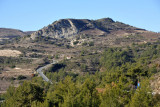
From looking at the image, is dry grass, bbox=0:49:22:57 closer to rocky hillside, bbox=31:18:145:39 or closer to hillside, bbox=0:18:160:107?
hillside, bbox=0:18:160:107

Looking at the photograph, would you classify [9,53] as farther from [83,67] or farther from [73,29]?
[73,29]

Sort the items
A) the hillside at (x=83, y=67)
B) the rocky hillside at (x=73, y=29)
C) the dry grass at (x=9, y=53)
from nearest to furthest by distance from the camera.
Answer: the hillside at (x=83, y=67) < the dry grass at (x=9, y=53) < the rocky hillside at (x=73, y=29)

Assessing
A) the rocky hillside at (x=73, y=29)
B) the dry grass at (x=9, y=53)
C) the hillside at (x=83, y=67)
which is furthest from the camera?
the rocky hillside at (x=73, y=29)

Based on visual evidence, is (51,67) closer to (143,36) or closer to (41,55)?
(41,55)

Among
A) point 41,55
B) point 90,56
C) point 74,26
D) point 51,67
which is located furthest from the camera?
point 74,26

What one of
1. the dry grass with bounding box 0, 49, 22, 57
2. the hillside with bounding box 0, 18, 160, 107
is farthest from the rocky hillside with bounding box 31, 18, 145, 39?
the dry grass with bounding box 0, 49, 22, 57

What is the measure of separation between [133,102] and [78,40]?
381 feet

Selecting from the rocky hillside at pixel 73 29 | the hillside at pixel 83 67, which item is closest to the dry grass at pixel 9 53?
the hillside at pixel 83 67

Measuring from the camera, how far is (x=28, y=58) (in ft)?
348

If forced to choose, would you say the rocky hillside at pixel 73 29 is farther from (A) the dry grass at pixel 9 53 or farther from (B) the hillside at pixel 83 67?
(A) the dry grass at pixel 9 53

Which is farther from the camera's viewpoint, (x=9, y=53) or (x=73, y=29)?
(x=73, y=29)

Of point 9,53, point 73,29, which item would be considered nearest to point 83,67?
point 9,53

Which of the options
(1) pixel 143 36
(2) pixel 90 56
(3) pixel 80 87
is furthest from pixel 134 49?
(3) pixel 80 87

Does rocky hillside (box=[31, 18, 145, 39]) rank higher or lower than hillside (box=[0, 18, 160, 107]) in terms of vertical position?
higher
